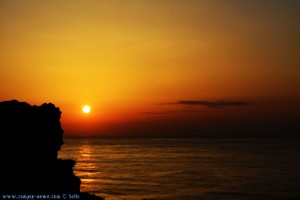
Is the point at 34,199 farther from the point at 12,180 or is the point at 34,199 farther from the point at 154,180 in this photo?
the point at 154,180

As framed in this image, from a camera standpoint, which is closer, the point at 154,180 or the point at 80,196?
the point at 80,196

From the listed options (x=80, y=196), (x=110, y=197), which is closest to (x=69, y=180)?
(x=80, y=196)

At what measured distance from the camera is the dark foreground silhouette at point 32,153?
41438 millimetres

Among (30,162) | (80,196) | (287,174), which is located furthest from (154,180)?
(30,162)

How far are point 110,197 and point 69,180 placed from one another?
79.5 ft

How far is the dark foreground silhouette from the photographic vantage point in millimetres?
41438

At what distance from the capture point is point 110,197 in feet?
225

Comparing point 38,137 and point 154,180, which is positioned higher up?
point 38,137

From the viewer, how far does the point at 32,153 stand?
43.8m

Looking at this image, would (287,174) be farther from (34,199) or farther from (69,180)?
(34,199)

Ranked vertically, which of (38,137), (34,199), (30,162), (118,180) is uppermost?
(38,137)

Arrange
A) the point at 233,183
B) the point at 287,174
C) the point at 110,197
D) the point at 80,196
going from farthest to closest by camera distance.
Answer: the point at 287,174 → the point at 233,183 → the point at 110,197 → the point at 80,196

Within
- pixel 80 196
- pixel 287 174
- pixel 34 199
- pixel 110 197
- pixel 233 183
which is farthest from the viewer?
pixel 287 174

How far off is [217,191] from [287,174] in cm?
3368
